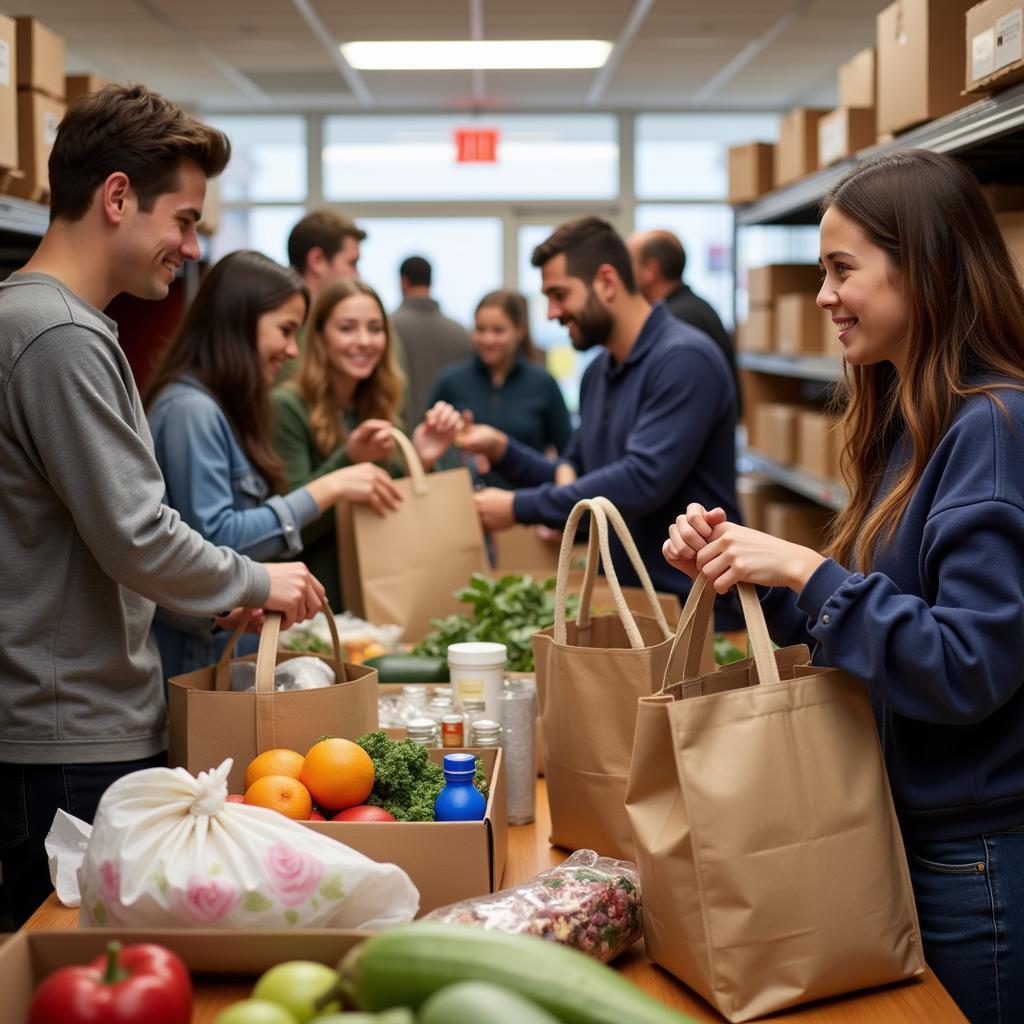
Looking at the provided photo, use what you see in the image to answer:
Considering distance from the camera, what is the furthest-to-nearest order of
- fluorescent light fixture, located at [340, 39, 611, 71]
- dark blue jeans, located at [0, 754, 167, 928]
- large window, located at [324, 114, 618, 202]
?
1. large window, located at [324, 114, 618, 202]
2. fluorescent light fixture, located at [340, 39, 611, 71]
3. dark blue jeans, located at [0, 754, 167, 928]

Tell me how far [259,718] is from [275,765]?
0.10 m

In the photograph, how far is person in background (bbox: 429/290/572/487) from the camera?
5.46 meters

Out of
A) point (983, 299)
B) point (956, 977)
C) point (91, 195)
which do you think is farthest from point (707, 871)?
point (91, 195)

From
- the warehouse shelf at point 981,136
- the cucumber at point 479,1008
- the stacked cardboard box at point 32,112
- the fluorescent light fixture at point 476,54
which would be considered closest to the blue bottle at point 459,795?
the cucumber at point 479,1008

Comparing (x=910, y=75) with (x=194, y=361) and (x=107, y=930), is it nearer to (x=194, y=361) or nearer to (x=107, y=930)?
(x=194, y=361)

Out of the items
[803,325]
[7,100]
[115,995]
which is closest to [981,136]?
[115,995]

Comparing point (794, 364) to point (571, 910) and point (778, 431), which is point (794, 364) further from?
point (571, 910)

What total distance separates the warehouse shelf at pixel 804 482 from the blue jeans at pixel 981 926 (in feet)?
6.95

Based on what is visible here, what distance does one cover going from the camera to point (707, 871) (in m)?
1.27

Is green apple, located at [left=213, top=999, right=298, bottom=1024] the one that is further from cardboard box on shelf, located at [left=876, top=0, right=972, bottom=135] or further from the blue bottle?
cardboard box on shelf, located at [left=876, top=0, right=972, bottom=135]

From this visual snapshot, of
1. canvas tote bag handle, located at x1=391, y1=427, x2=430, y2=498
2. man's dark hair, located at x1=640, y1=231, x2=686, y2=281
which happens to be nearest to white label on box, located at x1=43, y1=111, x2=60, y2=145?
canvas tote bag handle, located at x1=391, y1=427, x2=430, y2=498

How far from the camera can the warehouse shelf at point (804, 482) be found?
4.07 m

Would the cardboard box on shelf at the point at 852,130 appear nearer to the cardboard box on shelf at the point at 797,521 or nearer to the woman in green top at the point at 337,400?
the woman in green top at the point at 337,400

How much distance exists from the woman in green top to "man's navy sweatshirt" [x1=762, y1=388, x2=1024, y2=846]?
71.0 inches
